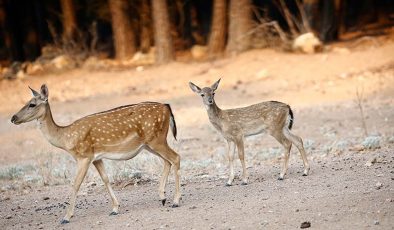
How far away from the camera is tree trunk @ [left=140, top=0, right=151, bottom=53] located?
111 feet

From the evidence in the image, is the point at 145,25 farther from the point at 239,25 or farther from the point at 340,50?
the point at 340,50

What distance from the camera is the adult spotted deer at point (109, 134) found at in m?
9.07

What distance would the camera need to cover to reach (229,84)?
2370 cm

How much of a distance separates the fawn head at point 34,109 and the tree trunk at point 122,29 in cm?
2073

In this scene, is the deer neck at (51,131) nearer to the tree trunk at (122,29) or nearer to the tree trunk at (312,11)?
the tree trunk at (312,11)

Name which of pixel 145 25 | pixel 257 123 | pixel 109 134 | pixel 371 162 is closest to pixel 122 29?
pixel 145 25

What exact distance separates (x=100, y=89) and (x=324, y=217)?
18734mm

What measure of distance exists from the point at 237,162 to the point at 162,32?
49.6 feet

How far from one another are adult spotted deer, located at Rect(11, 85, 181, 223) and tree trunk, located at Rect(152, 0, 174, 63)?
58.7 feet

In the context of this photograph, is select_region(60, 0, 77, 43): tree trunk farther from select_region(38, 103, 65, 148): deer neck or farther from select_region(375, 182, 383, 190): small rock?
select_region(375, 182, 383, 190): small rock

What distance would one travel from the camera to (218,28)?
27719mm

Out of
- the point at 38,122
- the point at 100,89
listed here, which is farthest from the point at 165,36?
the point at 38,122

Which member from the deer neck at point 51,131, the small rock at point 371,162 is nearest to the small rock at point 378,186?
the small rock at point 371,162

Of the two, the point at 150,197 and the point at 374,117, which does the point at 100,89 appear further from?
the point at 150,197
